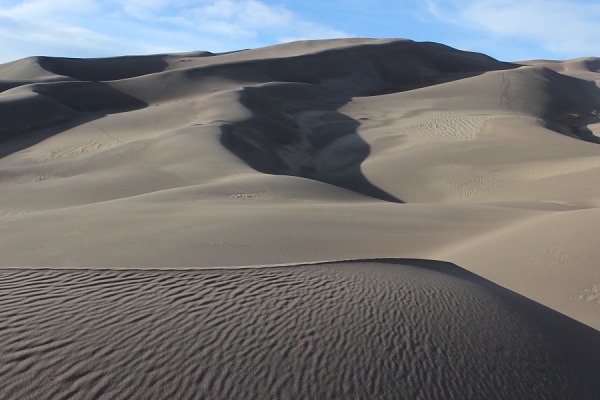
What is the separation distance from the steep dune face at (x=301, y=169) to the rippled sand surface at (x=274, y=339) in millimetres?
1372

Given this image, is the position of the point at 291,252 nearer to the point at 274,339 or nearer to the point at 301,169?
the point at 274,339

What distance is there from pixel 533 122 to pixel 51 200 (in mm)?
19203

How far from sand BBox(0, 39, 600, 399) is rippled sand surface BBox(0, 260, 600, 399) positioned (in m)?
0.02

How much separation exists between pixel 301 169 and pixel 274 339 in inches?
615

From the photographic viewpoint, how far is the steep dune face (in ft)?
22.2

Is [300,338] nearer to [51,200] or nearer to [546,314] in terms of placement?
[546,314]

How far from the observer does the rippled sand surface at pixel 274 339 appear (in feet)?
9.39

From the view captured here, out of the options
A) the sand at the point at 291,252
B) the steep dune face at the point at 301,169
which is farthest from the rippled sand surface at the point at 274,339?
the steep dune face at the point at 301,169

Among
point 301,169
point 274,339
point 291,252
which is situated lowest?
point 301,169

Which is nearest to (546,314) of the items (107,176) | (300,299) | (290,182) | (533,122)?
(300,299)

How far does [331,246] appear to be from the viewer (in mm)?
7180

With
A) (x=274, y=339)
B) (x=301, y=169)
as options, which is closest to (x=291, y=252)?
(x=274, y=339)

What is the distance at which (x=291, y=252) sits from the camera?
664 cm

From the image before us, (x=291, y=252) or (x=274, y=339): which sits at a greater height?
(x=274, y=339)
